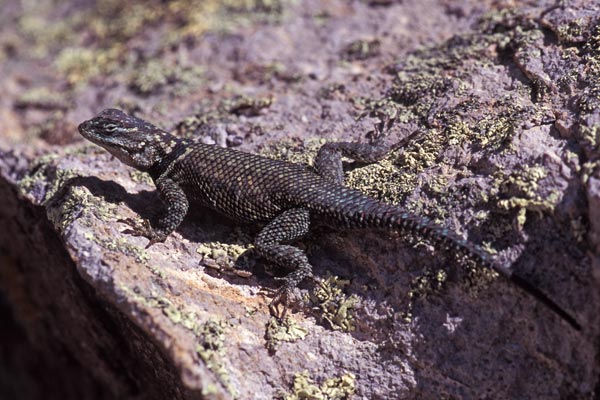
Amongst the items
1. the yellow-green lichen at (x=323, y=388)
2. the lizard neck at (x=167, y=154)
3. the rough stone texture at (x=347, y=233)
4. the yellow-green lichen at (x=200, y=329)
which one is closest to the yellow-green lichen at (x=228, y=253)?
the rough stone texture at (x=347, y=233)

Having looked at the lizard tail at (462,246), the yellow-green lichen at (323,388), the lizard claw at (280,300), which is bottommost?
the yellow-green lichen at (323,388)

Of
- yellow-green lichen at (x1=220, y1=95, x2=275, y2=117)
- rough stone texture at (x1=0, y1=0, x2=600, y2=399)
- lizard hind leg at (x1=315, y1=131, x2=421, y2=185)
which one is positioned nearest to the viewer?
rough stone texture at (x1=0, y1=0, x2=600, y2=399)

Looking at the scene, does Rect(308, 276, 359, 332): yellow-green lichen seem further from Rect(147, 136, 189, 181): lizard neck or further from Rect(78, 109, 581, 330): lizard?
Rect(147, 136, 189, 181): lizard neck

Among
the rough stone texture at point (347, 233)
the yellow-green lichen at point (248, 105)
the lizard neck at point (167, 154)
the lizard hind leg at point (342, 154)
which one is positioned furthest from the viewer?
the yellow-green lichen at point (248, 105)

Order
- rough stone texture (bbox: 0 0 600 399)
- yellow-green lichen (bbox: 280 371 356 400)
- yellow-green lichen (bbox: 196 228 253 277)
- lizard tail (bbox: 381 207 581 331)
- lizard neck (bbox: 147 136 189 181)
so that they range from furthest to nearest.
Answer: lizard neck (bbox: 147 136 189 181), yellow-green lichen (bbox: 196 228 253 277), yellow-green lichen (bbox: 280 371 356 400), rough stone texture (bbox: 0 0 600 399), lizard tail (bbox: 381 207 581 331)

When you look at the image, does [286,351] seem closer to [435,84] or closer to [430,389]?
[430,389]

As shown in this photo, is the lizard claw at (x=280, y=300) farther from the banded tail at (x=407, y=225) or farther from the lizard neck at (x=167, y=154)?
the lizard neck at (x=167, y=154)

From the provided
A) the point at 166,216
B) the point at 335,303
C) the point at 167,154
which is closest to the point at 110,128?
the point at 167,154

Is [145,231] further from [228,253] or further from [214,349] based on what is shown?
[214,349]

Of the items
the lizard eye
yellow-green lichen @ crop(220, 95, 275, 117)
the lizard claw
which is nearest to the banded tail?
the lizard claw
